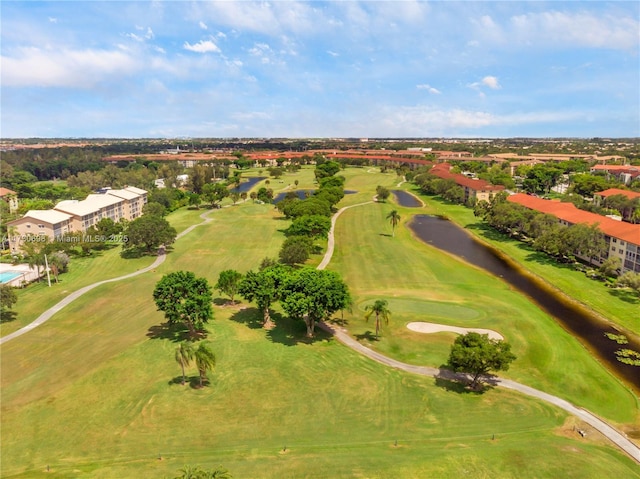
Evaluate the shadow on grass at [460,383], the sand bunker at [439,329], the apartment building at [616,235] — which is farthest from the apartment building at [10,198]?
the apartment building at [616,235]

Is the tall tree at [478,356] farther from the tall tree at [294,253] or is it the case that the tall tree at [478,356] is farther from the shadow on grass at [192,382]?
the tall tree at [294,253]

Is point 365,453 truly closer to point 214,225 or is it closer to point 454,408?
point 454,408

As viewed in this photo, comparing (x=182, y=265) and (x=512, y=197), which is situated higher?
(x=512, y=197)

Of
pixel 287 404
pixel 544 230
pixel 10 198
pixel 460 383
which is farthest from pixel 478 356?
pixel 10 198

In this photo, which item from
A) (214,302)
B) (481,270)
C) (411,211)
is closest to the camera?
(214,302)

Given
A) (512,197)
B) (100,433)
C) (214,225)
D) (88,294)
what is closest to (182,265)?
(88,294)

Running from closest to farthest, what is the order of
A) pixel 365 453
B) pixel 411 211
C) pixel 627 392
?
pixel 365 453 < pixel 627 392 < pixel 411 211

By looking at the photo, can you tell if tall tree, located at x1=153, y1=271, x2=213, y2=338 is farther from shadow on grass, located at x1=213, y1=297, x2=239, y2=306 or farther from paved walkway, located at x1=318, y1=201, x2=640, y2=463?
paved walkway, located at x1=318, y1=201, x2=640, y2=463
